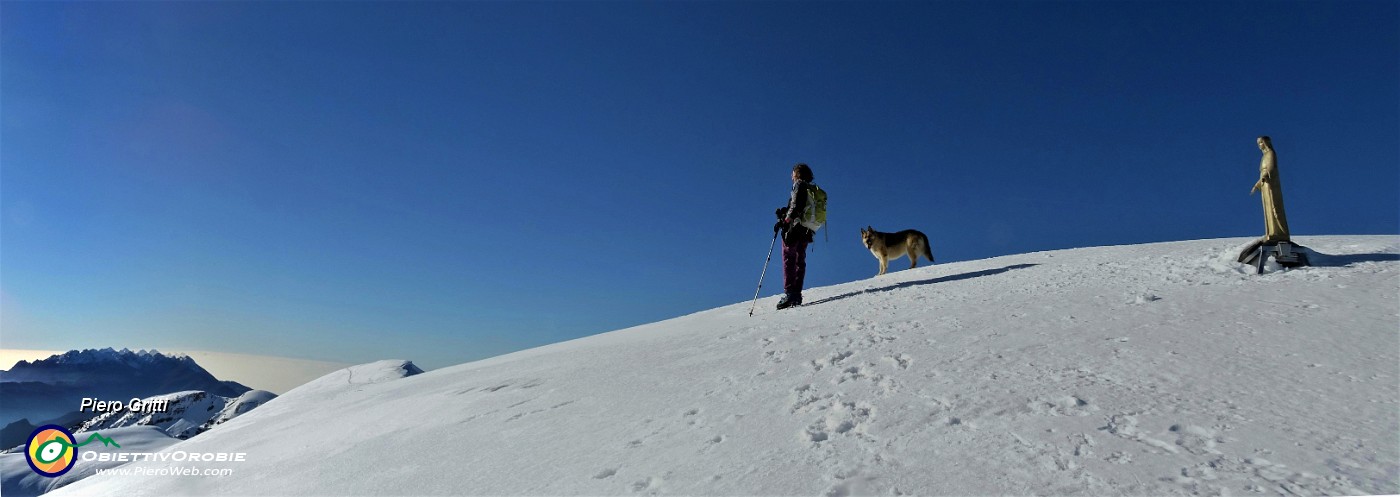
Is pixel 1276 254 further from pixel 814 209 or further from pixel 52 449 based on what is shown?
pixel 52 449

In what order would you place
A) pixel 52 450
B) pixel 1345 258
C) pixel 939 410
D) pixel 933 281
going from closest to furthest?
pixel 939 410, pixel 52 450, pixel 1345 258, pixel 933 281

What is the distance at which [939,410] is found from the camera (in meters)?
3.43

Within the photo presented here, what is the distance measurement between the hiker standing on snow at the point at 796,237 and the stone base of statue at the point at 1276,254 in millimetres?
5591

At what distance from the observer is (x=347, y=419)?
5551 mm

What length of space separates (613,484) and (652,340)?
4.40m

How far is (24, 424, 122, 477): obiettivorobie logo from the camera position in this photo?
598 centimetres

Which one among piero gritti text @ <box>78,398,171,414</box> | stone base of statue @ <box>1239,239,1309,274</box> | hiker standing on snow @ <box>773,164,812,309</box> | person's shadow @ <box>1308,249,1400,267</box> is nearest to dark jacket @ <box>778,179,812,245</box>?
hiker standing on snow @ <box>773,164,812,309</box>

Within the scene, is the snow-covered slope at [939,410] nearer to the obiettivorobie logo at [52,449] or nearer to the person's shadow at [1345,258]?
the person's shadow at [1345,258]

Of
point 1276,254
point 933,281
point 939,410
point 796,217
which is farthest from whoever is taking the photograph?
point 933,281

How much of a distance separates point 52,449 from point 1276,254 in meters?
14.5

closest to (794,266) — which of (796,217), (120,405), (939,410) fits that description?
(796,217)

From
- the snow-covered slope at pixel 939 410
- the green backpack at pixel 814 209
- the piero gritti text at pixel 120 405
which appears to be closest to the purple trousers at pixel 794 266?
the green backpack at pixel 814 209

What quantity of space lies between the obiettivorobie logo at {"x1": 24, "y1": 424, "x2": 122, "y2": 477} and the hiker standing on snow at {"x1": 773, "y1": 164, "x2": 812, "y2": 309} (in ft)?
28.1

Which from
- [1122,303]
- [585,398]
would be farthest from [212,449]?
[1122,303]
